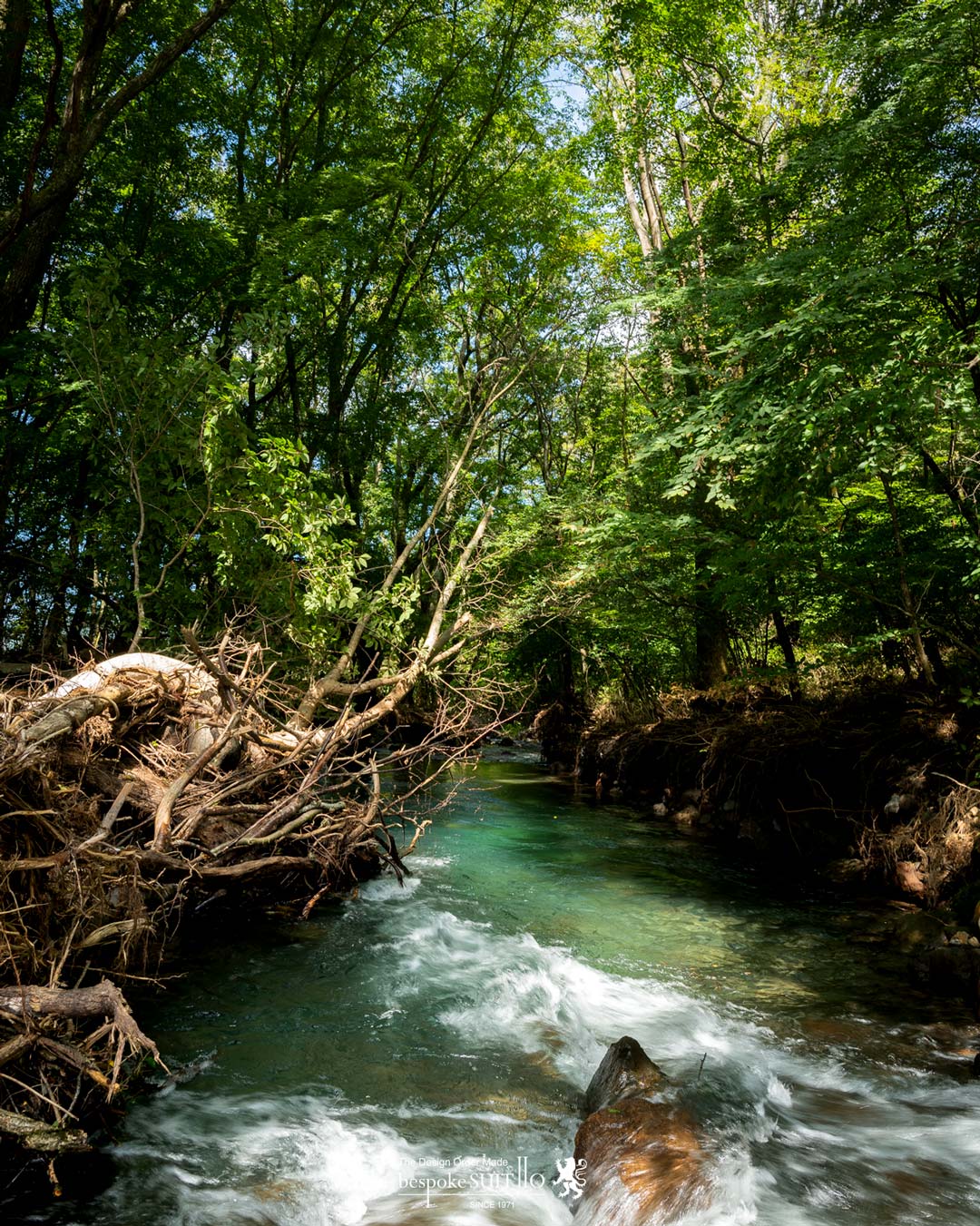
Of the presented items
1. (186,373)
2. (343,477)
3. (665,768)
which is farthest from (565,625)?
(186,373)

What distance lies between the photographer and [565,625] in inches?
706

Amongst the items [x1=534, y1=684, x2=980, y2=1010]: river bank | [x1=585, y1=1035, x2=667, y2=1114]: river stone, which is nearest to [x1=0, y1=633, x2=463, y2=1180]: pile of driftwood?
[x1=585, y1=1035, x2=667, y2=1114]: river stone

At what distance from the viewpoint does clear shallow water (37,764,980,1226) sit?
353cm

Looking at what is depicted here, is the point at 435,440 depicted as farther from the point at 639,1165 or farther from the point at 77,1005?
the point at 639,1165

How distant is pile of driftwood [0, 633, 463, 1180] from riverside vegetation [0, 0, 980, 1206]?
0.04 meters

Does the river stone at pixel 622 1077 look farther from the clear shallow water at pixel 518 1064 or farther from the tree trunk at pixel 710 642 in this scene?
the tree trunk at pixel 710 642

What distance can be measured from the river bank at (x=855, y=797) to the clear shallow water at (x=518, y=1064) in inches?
30.1

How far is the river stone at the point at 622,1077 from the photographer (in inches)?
162

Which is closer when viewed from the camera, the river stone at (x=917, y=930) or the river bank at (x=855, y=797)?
the river stone at (x=917, y=930)

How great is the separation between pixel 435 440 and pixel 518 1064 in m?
14.7

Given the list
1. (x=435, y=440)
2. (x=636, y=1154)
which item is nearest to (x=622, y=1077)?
(x=636, y=1154)

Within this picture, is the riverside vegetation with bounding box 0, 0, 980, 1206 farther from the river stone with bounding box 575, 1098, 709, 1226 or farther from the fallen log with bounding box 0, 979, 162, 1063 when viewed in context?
the river stone with bounding box 575, 1098, 709, 1226

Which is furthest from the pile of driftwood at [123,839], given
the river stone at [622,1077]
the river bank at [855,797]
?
the river bank at [855,797]

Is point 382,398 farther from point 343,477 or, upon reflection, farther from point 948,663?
point 948,663
